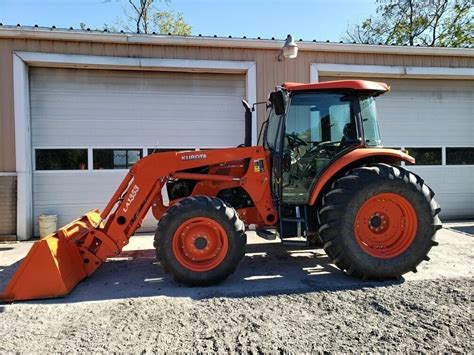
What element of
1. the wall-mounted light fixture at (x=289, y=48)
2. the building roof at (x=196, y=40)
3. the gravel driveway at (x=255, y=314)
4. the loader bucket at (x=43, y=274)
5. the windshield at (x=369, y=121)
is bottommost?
the gravel driveway at (x=255, y=314)

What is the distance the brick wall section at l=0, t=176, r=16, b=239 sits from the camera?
268 inches

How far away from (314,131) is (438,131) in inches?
232

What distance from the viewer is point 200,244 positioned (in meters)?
4.17

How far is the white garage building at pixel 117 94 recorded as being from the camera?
6.86m

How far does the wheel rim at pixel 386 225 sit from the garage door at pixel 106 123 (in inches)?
166

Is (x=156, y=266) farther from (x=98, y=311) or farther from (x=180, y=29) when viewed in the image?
(x=180, y=29)

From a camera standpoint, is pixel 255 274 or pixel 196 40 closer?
pixel 255 274

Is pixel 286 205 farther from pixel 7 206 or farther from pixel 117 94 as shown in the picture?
pixel 7 206

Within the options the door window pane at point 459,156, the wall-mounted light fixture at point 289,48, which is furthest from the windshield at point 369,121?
the door window pane at point 459,156

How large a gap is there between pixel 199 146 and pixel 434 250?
488 centimetres

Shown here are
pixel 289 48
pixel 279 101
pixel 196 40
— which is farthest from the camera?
pixel 196 40

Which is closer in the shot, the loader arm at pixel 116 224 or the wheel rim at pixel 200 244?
the loader arm at pixel 116 224

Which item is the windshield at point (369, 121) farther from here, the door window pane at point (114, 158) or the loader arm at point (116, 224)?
the door window pane at point (114, 158)

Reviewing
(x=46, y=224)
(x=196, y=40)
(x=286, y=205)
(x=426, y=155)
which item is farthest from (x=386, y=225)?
(x=46, y=224)
